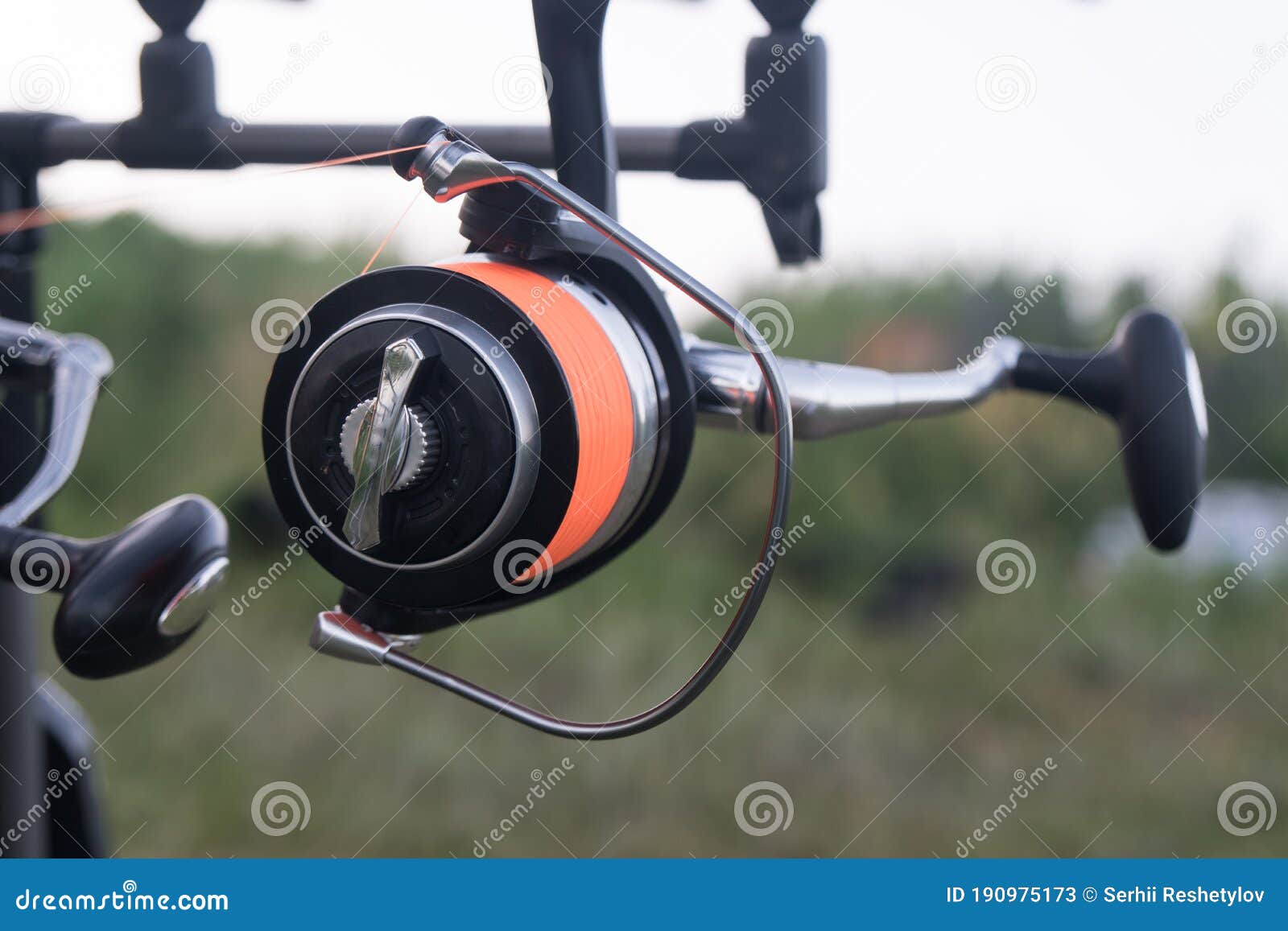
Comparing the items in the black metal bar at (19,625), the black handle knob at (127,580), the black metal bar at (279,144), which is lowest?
the black metal bar at (19,625)

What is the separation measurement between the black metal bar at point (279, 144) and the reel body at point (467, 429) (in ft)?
0.54

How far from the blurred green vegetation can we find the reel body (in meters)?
1.85

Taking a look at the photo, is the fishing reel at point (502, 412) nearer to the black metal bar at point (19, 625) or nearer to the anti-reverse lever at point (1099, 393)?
the anti-reverse lever at point (1099, 393)

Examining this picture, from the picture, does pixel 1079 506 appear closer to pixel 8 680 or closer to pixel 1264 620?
pixel 1264 620

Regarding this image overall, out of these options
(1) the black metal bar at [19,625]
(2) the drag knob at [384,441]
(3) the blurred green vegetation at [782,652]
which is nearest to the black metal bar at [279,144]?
(1) the black metal bar at [19,625]

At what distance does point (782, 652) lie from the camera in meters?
2.99

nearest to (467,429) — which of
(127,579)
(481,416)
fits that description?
(481,416)

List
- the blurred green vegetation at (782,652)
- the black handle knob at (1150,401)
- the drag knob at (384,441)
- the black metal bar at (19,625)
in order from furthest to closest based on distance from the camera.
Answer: the blurred green vegetation at (782,652), the black metal bar at (19,625), the black handle knob at (1150,401), the drag knob at (384,441)

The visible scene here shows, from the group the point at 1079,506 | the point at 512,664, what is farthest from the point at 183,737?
the point at 1079,506

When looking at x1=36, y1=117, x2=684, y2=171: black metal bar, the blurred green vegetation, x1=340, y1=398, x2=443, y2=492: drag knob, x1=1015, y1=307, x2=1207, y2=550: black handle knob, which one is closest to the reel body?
x1=340, y1=398, x2=443, y2=492: drag knob

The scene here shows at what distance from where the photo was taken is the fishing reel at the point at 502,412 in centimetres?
53

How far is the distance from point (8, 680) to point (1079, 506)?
2.78 meters

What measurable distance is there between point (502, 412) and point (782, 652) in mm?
2538

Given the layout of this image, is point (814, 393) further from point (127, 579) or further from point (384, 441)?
point (127, 579)
